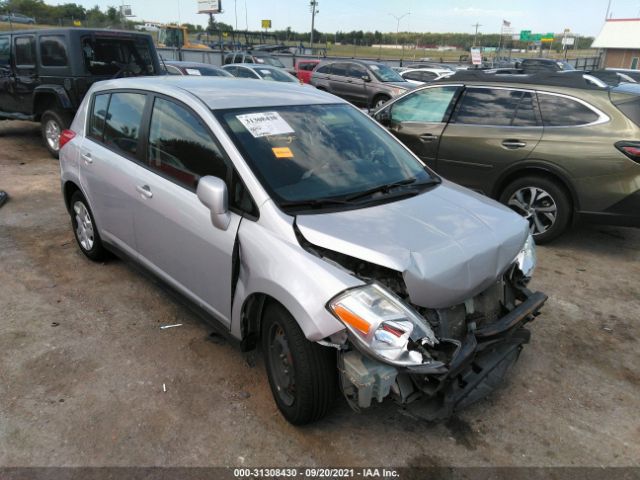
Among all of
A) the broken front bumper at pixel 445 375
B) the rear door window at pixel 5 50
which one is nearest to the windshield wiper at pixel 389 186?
the broken front bumper at pixel 445 375

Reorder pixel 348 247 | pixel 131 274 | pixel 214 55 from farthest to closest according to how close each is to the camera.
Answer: pixel 214 55, pixel 131 274, pixel 348 247

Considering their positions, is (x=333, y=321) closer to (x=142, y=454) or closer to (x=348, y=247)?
(x=348, y=247)

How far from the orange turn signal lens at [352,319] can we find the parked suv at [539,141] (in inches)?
149

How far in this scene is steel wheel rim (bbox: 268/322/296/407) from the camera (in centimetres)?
255

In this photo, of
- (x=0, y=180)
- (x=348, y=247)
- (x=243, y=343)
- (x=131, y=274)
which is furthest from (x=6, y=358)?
(x=0, y=180)

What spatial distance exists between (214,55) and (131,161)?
25101 millimetres

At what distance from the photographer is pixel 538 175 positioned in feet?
17.4

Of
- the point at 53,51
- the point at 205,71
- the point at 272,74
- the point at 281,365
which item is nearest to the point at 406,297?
the point at 281,365

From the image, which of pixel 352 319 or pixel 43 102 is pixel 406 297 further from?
pixel 43 102

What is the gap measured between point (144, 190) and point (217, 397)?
4.95 ft

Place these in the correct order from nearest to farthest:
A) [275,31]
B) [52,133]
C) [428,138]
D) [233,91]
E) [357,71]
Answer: [233,91] → [428,138] → [52,133] → [357,71] → [275,31]

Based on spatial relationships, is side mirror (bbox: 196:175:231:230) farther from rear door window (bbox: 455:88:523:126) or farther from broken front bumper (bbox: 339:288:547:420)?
rear door window (bbox: 455:88:523:126)

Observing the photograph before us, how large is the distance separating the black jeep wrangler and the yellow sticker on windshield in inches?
249

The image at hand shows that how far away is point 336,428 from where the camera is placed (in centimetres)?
271
